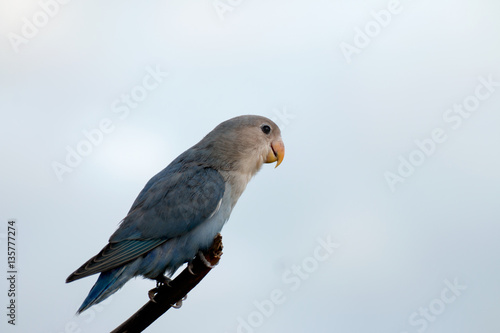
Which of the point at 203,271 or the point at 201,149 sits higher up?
the point at 201,149

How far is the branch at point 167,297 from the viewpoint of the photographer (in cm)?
644

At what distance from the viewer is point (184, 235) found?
6922mm

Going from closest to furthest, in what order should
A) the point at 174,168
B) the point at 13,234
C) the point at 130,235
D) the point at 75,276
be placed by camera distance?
1. the point at 75,276
2. the point at 130,235
3. the point at 174,168
4. the point at 13,234

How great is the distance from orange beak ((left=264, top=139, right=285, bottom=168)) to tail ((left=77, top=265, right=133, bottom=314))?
2.89 m

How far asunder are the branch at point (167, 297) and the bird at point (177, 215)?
25cm

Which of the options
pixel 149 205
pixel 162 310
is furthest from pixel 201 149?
pixel 162 310

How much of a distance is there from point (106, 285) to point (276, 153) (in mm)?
3332

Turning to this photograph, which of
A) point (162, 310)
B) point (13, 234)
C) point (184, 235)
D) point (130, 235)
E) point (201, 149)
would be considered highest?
point (13, 234)

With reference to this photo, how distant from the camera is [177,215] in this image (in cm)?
694

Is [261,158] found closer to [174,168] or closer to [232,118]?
[232,118]

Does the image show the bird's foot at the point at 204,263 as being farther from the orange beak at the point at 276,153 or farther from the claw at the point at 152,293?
the orange beak at the point at 276,153

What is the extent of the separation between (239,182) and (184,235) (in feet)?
4.01

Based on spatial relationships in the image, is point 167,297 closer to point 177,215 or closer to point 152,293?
point 152,293

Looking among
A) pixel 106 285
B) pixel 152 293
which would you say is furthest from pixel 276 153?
pixel 106 285
